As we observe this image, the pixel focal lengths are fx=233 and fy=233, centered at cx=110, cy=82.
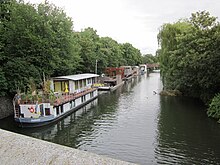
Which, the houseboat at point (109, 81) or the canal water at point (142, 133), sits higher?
the houseboat at point (109, 81)

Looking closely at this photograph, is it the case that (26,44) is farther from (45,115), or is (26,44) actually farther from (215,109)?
(215,109)

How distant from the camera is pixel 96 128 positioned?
61.3 ft

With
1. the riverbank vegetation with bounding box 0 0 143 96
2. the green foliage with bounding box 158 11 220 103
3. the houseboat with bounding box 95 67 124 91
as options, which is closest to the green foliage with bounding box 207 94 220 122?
the green foliage with bounding box 158 11 220 103

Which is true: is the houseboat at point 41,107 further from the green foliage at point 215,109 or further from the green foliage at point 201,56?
the green foliage at point 215,109

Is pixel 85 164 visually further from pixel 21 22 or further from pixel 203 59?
pixel 21 22

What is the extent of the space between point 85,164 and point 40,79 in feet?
73.3

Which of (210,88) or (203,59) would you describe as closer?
(203,59)

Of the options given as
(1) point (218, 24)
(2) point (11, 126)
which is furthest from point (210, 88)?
(2) point (11, 126)

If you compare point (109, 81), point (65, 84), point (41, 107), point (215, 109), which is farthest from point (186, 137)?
point (109, 81)

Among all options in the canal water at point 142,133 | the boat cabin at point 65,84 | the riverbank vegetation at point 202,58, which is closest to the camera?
the canal water at point 142,133

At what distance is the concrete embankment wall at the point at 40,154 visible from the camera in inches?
93.4

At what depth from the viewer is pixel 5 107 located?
2248 centimetres

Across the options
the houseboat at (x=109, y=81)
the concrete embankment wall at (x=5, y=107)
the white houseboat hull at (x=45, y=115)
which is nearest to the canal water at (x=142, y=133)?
the white houseboat hull at (x=45, y=115)

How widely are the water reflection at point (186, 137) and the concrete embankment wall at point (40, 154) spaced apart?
10649 mm
